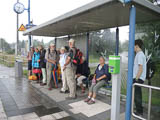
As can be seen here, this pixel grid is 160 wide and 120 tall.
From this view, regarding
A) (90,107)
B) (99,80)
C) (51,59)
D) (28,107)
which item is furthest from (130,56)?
(51,59)

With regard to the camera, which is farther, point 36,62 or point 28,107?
point 36,62

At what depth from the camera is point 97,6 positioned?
2.91m

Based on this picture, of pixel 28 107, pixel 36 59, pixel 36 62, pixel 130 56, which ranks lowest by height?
pixel 28 107

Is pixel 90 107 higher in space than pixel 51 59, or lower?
lower

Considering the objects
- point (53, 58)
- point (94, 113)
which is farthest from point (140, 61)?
point (53, 58)

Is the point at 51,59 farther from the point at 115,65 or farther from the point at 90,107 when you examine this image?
the point at 115,65

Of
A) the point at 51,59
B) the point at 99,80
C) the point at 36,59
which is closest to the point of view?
the point at 99,80

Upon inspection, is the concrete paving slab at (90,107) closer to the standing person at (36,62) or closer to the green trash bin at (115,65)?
the green trash bin at (115,65)

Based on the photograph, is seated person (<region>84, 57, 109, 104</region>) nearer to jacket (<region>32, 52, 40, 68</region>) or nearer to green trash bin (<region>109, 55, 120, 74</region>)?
green trash bin (<region>109, 55, 120, 74</region>)

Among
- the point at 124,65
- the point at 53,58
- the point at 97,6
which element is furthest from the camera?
the point at 53,58

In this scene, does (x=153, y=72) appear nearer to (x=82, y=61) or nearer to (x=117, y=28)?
(x=117, y=28)

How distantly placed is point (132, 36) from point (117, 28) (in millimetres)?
2251

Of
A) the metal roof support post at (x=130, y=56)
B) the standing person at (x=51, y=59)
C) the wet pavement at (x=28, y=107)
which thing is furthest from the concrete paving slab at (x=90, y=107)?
the standing person at (x=51, y=59)

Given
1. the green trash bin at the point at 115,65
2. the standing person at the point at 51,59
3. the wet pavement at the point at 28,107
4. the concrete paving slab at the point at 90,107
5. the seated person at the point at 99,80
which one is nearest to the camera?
the green trash bin at the point at 115,65
